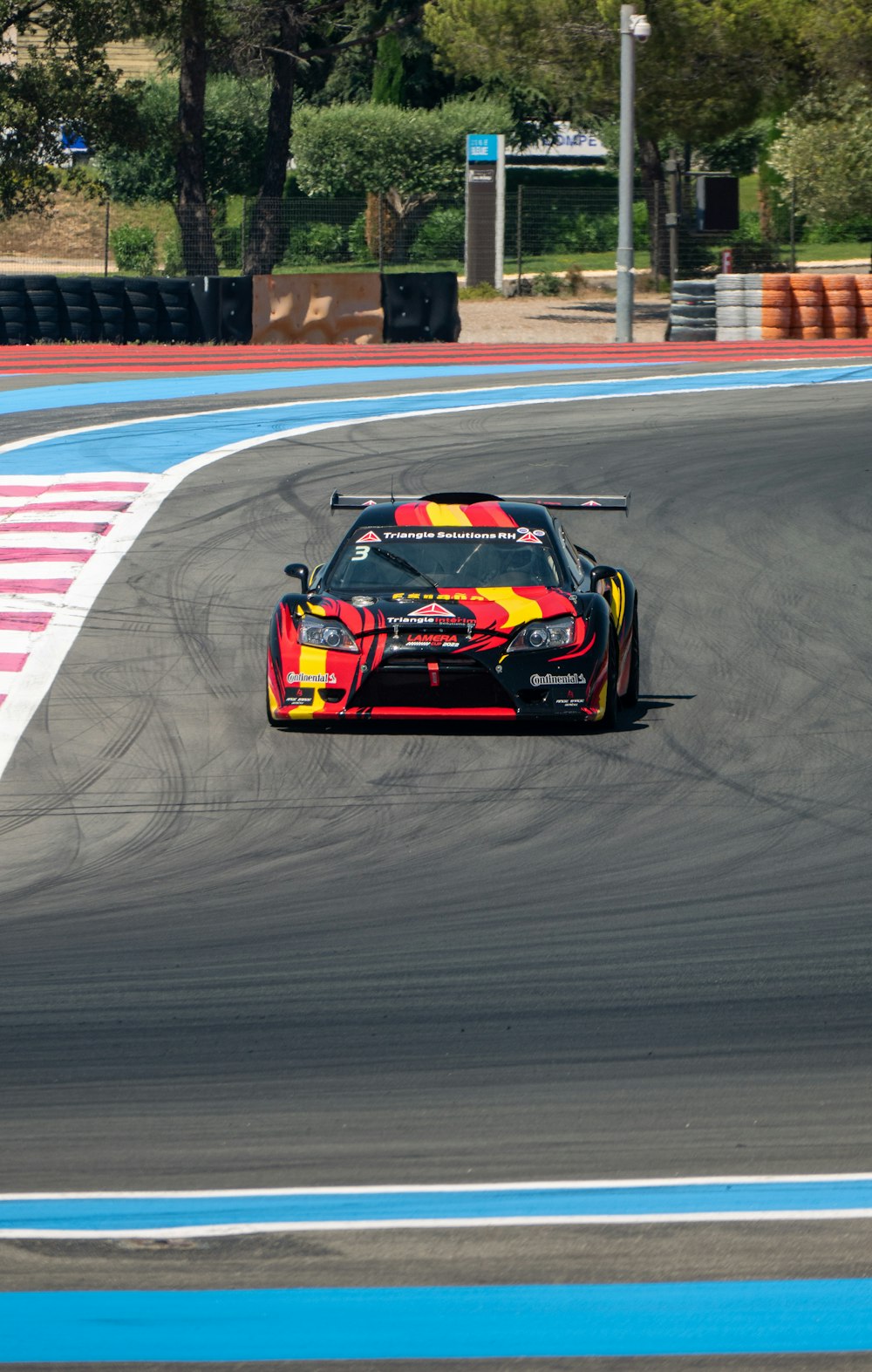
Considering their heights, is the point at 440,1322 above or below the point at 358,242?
below

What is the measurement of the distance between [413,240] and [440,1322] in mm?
43195

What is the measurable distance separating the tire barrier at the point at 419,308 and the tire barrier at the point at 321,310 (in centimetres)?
18

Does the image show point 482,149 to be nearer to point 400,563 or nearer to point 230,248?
point 230,248

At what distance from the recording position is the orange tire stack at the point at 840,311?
30859mm

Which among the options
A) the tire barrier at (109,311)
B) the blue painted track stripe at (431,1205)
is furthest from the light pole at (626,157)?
the blue painted track stripe at (431,1205)

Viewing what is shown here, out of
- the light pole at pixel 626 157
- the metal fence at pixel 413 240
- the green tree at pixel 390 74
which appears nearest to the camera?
the light pole at pixel 626 157

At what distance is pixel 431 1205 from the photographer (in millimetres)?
4848

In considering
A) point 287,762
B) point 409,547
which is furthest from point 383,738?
point 409,547

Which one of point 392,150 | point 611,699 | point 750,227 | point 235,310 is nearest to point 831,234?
point 750,227

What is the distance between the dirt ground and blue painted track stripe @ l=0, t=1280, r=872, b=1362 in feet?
109

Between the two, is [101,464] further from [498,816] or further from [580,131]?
[580,131]

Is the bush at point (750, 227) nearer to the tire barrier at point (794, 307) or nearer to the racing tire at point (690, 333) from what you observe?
the racing tire at point (690, 333)

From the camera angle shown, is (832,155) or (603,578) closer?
(603,578)

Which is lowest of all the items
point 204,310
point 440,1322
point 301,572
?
point 440,1322
